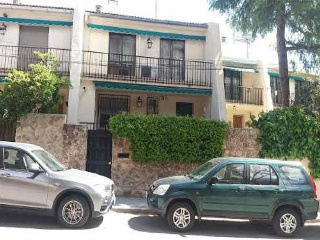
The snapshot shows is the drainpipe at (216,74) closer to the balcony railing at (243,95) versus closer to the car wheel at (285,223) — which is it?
the balcony railing at (243,95)

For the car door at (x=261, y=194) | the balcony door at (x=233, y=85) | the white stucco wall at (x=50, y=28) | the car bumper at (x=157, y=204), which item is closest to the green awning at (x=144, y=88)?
the white stucco wall at (x=50, y=28)

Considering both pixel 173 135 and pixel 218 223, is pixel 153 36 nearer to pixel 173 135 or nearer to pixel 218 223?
pixel 173 135

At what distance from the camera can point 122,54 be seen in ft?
57.7

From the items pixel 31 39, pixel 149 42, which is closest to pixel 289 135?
pixel 149 42

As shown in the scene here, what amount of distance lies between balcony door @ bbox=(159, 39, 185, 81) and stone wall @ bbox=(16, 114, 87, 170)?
6.86m

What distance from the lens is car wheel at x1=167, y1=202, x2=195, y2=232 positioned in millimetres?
8320

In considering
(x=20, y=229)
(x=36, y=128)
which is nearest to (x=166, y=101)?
(x=36, y=128)

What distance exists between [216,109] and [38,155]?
10.4 m

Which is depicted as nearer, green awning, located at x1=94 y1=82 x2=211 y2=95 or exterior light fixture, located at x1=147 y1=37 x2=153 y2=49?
green awning, located at x1=94 y1=82 x2=211 y2=95

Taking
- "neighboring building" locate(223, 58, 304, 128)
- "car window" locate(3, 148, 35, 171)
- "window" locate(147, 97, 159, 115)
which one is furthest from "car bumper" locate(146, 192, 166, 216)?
"neighboring building" locate(223, 58, 304, 128)

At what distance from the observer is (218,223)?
9531 mm

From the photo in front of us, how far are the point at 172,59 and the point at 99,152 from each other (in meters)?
7.29

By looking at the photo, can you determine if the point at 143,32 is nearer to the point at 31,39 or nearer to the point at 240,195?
the point at 31,39

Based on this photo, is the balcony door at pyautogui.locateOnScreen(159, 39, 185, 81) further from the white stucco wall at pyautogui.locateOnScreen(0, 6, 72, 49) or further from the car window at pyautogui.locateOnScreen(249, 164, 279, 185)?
the car window at pyautogui.locateOnScreen(249, 164, 279, 185)
